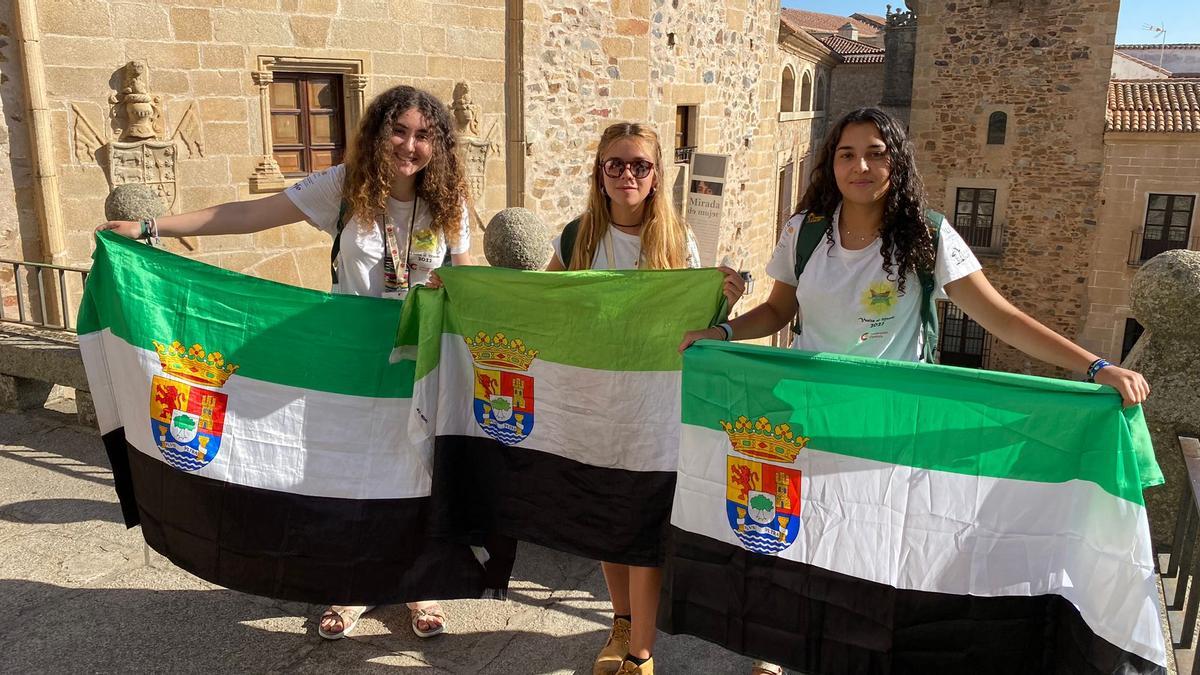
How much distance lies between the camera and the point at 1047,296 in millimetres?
24391

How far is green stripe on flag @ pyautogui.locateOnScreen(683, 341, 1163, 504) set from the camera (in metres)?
2.33

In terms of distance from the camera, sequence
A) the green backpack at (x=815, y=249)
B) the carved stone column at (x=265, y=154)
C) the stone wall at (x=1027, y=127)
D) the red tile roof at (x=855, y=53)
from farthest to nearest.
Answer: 1. the red tile roof at (x=855, y=53)
2. the stone wall at (x=1027, y=127)
3. the carved stone column at (x=265, y=154)
4. the green backpack at (x=815, y=249)

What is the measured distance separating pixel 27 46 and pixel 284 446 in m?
4.74

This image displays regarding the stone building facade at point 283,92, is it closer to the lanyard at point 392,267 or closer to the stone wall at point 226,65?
the stone wall at point 226,65

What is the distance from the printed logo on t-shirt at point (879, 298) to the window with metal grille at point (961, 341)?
24.2m

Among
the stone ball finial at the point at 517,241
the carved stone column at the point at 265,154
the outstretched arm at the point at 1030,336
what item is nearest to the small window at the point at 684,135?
the carved stone column at the point at 265,154

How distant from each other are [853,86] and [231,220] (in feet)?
97.5

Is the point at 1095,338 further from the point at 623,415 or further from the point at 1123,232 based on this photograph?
the point at 623,415

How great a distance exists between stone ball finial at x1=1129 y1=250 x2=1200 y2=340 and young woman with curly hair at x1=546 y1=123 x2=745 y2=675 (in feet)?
5.07

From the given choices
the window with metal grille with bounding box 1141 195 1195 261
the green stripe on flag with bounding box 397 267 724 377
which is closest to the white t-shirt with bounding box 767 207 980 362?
the green stripe on flag with bounding box 397 267 724 377

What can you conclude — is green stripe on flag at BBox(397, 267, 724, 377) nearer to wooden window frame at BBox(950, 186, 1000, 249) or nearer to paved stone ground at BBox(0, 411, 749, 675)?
paved stone ground at BBox(0, 411, 749, 675)

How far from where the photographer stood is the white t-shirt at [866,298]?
8.75ft

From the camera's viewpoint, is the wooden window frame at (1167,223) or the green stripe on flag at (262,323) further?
the wooden window frame at (1167,223)

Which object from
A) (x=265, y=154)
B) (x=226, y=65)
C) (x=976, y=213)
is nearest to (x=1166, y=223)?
(x=976, y=213)
